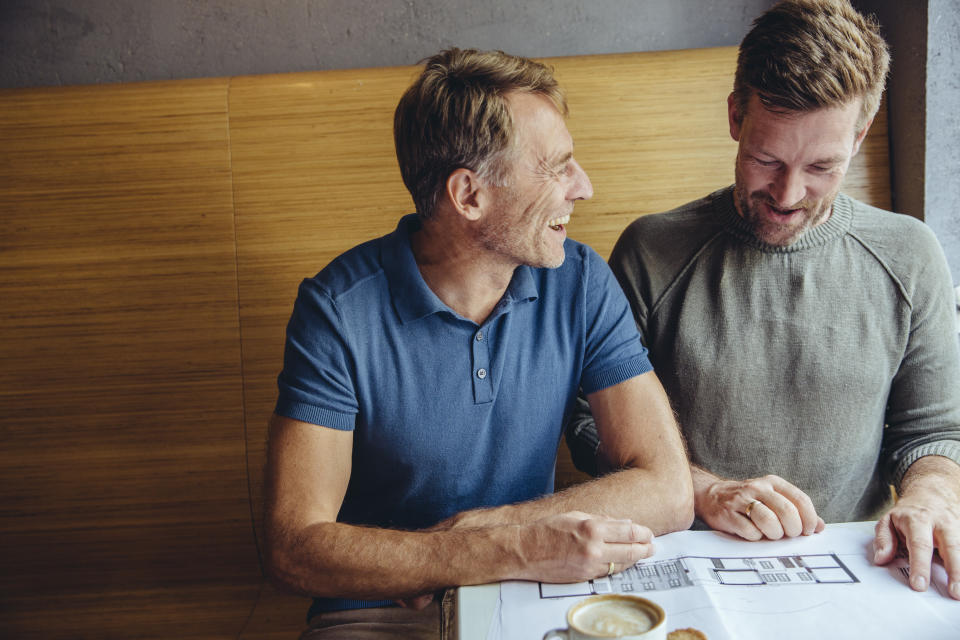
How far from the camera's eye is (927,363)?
1300 mm

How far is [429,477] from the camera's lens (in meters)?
1.23

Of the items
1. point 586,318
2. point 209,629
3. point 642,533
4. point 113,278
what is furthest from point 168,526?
point 642,533

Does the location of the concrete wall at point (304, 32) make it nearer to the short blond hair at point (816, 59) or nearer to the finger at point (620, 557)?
the short blond hair at point (816, 59)

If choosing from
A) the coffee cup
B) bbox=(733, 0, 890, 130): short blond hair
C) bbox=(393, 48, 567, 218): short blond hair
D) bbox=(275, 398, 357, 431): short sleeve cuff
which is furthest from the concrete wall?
the coffee cup

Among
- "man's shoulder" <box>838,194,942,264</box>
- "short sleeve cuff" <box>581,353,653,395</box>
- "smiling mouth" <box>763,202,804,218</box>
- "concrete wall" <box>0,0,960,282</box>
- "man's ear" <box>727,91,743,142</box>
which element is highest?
"concrete wall" <box>0,0,960,282</box>

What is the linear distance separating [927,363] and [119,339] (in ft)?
5.87

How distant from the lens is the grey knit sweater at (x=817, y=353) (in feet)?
4.29

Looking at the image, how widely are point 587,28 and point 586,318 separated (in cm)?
105

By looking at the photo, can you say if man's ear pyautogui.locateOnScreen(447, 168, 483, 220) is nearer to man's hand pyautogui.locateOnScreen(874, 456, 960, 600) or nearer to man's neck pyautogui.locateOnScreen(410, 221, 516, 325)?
man's neck pyautogui.locateOnScreen(410, 221, 516, 325)

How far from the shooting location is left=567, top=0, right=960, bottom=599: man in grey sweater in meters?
1.21

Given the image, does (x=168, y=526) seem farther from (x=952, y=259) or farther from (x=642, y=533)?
(x=952, y=259)

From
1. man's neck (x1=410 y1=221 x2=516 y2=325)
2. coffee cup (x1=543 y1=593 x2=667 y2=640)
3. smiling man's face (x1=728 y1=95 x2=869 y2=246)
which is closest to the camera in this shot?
coffee cup (x1=543 y1=593 x2=667 y2=640)

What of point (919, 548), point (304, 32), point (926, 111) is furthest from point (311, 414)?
point (926, 111)

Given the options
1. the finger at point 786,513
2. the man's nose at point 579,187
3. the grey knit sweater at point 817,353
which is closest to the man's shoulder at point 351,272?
the man's nose at point 579,187
